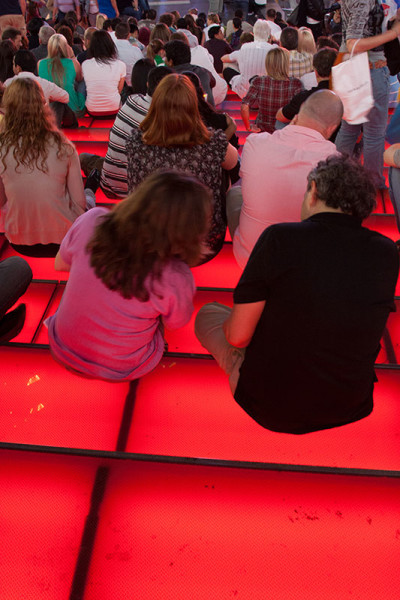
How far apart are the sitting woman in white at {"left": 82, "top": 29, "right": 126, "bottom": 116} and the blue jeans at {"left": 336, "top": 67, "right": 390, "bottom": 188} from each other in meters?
2.41

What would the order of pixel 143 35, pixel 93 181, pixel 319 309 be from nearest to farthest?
pixel 319 309, pixel 93 181, pixel 143 35

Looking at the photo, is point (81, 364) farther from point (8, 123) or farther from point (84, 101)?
point (84, 101)

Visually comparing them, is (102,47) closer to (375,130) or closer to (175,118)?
(375,130)

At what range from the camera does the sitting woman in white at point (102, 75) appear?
4457mm

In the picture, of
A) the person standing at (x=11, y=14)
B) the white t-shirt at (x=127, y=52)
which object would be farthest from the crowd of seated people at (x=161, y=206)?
the person standing at (x=11, y=14)

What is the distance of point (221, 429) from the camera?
1.69 meters

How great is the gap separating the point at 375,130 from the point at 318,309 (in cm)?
242

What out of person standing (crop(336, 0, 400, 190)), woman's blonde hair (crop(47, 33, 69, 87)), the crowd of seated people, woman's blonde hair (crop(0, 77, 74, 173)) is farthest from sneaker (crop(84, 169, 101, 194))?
woman's blonde hair (crop(47, 33, 69, 87))

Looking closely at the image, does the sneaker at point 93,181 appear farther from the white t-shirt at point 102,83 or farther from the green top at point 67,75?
the green top at point 67,75

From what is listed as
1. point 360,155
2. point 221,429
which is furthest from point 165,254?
point 360,155

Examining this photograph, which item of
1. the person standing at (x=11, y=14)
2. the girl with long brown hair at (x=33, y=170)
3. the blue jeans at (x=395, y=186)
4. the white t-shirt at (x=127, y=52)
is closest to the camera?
the girl with long brown hair at (x=33, y=170)

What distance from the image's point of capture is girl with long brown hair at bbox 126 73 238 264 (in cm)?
223

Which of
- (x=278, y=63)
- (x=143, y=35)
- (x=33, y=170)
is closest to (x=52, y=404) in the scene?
(x=33, y=170)

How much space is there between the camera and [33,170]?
91.1 inches
